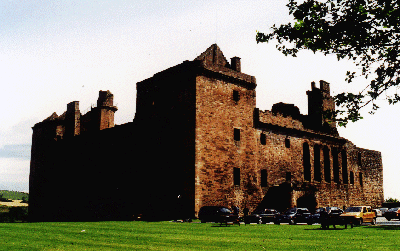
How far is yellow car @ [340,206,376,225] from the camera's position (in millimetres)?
23394

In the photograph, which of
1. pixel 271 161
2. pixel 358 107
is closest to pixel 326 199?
pixel 271 161

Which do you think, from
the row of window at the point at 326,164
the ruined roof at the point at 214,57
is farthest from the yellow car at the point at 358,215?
the ruined roof at the point at 214,57

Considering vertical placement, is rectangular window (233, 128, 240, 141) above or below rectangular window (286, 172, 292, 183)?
above

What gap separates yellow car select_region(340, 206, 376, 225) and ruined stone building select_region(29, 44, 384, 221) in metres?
6.42

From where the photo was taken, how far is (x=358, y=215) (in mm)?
24234

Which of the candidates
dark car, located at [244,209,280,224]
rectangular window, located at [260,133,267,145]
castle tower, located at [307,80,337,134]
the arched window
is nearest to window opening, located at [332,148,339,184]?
castle tower, located at [307,80,337,134]

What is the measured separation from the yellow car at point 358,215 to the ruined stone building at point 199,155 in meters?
6.42

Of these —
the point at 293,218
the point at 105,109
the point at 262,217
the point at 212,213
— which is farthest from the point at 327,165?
the point at 105,109

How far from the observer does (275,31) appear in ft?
49.5

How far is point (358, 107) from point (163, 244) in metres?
8.63

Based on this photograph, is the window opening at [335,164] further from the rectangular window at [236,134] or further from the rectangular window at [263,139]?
the rectangular window at [236,134]

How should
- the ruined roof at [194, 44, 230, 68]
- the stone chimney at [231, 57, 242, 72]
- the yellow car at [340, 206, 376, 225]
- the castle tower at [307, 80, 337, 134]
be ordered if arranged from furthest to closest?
1. the castle tower at [307, 80, 337, 134]
2. the stone chimney at [231, 57, 242, 72]
3. the ruined roof at [194, 44, 230, 68]
4. the yellow car at [340, 206, 376, 225]

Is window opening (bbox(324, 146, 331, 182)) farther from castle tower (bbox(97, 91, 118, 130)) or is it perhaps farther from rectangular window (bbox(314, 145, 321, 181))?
castle tower (bbox(97, 91, 118, 130))

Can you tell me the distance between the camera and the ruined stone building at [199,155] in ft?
105
